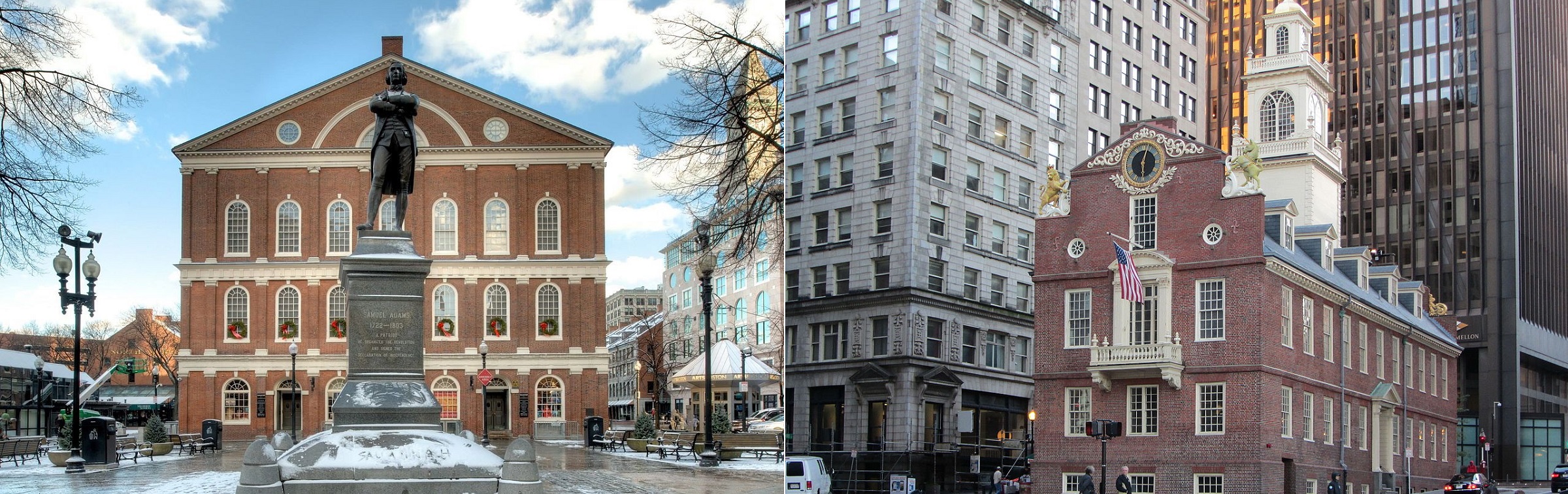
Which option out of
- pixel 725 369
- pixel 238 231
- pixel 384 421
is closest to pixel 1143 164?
pixel 725 369

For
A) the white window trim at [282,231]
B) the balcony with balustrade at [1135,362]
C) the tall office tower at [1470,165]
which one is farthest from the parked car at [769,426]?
the tall office tower at [1470,165]

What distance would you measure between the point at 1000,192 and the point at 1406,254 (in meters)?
67.6

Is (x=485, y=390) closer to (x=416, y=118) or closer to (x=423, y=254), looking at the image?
(x=423, y=254)

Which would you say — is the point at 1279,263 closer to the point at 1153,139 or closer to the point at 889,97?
the point at 1153,139

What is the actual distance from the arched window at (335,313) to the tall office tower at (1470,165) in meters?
47.5

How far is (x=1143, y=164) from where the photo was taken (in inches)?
1636

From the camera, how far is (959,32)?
31.2 m

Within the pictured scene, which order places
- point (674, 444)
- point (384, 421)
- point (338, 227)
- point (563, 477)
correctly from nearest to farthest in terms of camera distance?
1. point (384, 421)
2. point (563, 477)
3. point (674, 444)
4. point (338, 227)

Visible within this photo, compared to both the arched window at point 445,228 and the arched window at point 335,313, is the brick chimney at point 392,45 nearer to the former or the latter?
the arched window at point 445,228

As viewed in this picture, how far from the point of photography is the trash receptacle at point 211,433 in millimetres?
34750

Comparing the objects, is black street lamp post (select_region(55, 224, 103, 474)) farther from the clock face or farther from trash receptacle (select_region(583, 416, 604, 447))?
the clock face

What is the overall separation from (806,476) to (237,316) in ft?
78.9

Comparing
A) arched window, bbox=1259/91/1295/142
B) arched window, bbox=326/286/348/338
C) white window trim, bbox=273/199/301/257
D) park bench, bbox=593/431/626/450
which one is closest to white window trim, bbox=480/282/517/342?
arched window, bbox=326/286/348/338

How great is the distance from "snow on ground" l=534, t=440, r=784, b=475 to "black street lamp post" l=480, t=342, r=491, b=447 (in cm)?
428
